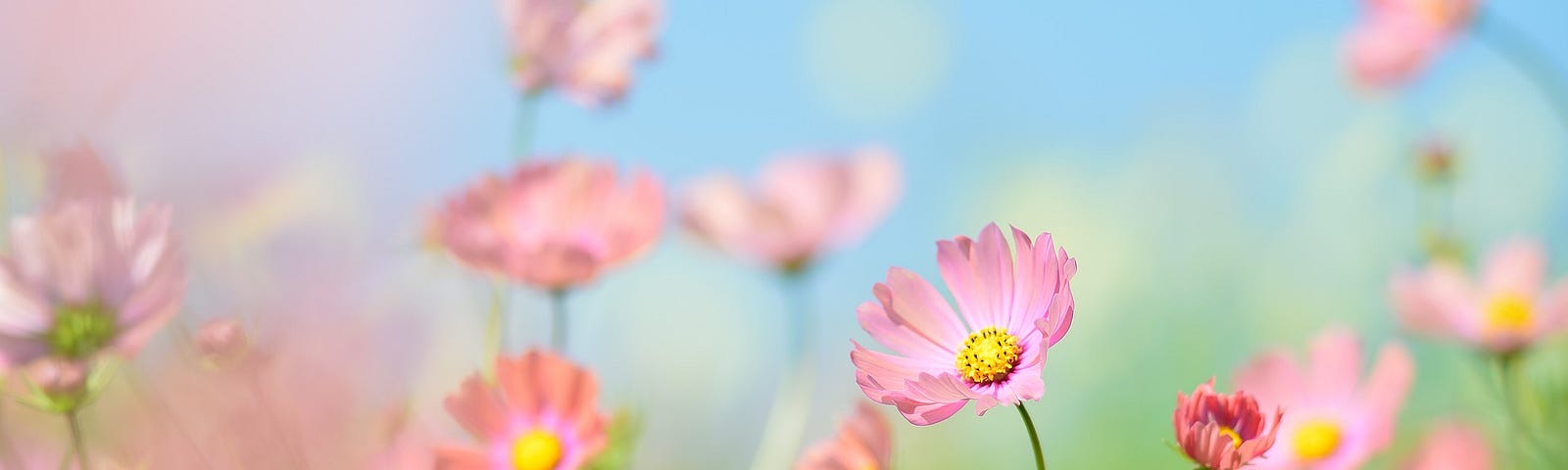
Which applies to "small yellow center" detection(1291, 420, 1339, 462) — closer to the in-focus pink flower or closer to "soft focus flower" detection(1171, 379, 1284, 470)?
"soft focus flower" detection(1171, 379, 1284, 470)

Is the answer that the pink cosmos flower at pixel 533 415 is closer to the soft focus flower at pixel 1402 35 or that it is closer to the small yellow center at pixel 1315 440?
the small yellow center at pixel 1315 440

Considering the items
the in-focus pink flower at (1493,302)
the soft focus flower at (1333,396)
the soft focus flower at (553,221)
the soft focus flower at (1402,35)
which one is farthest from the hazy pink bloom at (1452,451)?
the soft focus flower at (1402,35)

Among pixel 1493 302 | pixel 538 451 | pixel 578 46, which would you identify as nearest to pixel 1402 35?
pixel 1493 302

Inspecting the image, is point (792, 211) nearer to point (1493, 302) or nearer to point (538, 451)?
point (538, 451)

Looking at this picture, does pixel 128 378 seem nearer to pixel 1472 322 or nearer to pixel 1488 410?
pixel 1472 322

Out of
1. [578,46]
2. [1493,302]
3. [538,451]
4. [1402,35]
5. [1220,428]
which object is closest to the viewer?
[1220,428]

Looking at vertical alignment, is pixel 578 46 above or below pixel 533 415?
above

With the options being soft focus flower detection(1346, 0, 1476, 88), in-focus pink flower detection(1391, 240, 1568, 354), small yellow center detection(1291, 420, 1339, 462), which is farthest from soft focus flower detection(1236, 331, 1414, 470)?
soft focus flower detection(1346, 0, 1476, 88)
